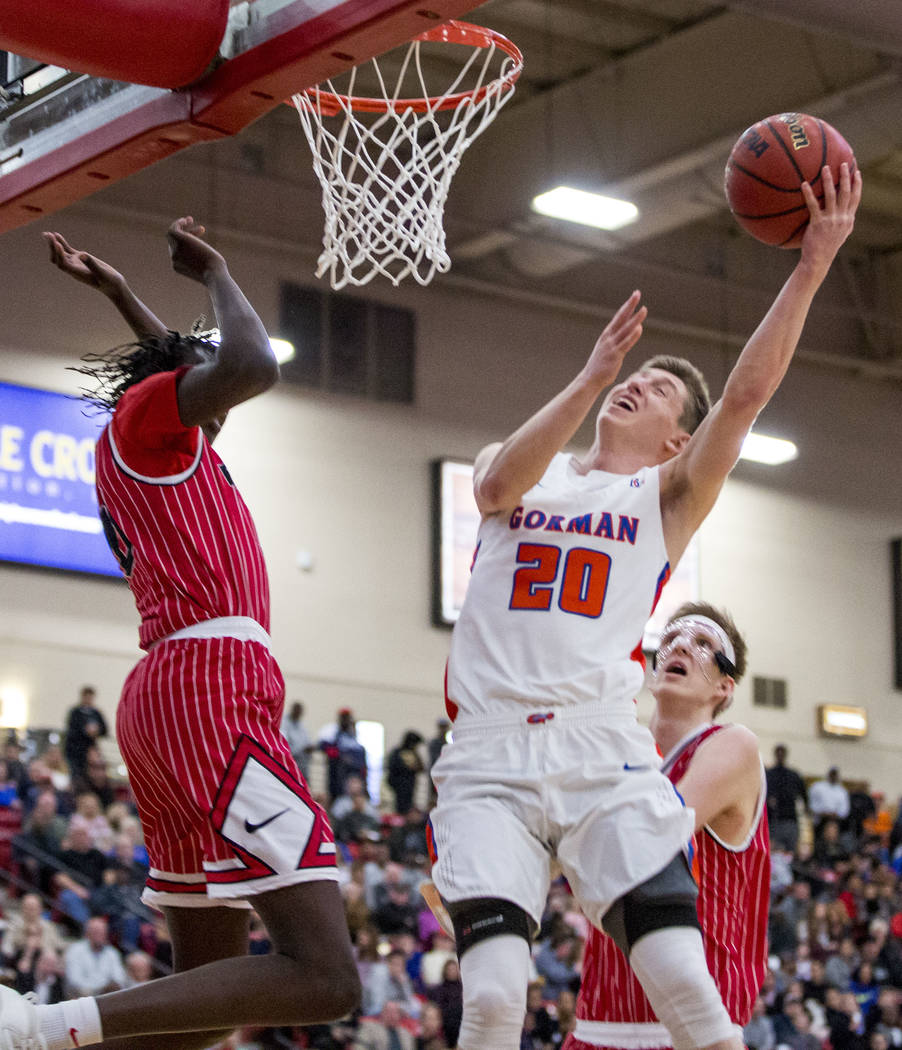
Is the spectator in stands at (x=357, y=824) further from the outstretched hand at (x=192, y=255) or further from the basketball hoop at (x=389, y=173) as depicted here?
the outstretched hand at (x=192, y=255)

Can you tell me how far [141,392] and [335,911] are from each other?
1.27 meters

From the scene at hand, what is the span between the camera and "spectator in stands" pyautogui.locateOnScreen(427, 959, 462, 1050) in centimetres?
1158

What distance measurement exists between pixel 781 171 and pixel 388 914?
10.2 metres

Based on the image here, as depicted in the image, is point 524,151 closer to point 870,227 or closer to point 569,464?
point 870,227

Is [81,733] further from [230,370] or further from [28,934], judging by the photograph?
[230,370]

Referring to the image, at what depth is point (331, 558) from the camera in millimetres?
19125

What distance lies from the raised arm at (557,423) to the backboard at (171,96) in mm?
831

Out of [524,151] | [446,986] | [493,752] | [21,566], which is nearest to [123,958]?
[446,986]

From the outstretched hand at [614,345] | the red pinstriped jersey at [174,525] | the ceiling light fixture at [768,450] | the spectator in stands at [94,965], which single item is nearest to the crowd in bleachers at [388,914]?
the spectator in stands at [94,965]

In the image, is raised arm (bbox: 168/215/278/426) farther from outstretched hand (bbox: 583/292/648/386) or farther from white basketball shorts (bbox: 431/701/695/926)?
white basketball shorts (bbox: 431/701/695/926)

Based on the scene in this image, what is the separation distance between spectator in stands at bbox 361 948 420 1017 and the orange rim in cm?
764

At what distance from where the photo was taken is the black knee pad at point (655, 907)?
3791 mm

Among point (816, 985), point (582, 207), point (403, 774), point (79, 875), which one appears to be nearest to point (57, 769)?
point (79, 875)

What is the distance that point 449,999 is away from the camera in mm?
11945
